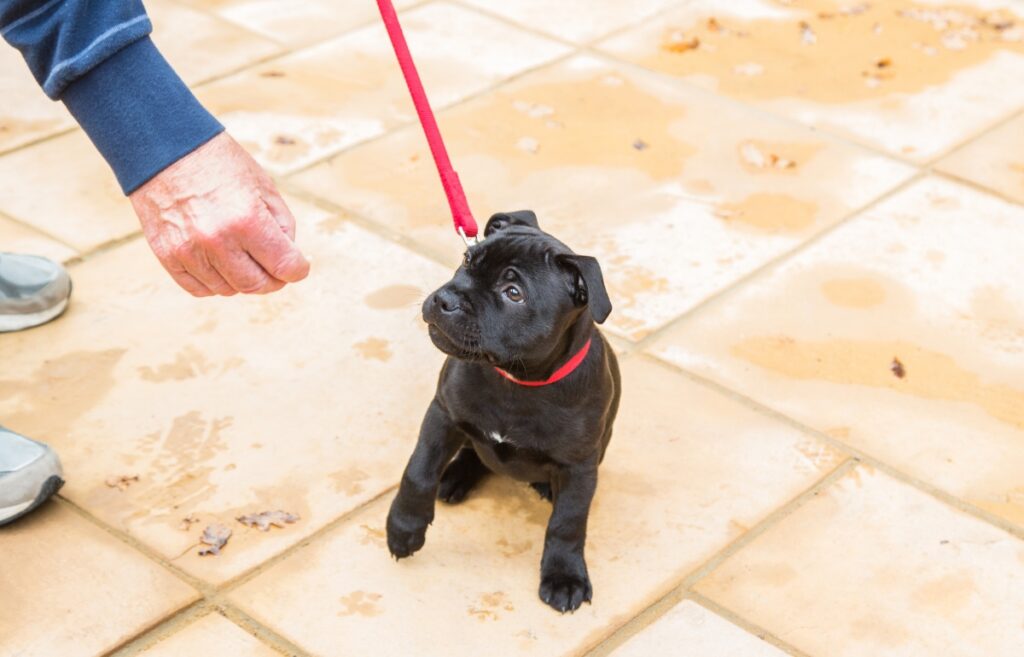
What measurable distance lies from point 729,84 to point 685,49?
0.40 meters

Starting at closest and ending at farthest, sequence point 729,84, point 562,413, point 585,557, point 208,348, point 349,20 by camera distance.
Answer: point 562,413
point 585,557
point 208,348
point 729,84
point 349,20

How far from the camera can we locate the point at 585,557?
149 inches

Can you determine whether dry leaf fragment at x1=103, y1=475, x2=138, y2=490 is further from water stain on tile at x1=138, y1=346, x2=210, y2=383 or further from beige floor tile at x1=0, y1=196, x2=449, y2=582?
water stain on tile at x1=138, y1=346, x2=210, y2=383

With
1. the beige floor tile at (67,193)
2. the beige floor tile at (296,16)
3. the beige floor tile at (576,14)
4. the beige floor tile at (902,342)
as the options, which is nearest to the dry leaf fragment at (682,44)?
the beige floor tile at (576,14)

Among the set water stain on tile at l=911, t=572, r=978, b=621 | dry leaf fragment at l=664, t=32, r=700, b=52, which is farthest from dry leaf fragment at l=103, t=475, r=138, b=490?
dry leaf fragment at l=664, t=32, r=700, b=52

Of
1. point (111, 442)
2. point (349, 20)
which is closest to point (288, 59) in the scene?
point (349, 20)

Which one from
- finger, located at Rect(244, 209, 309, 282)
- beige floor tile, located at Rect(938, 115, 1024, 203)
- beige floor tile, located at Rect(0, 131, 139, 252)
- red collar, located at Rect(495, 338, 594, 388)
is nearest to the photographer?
finger, located at Rect(244, 209, 309, 282)

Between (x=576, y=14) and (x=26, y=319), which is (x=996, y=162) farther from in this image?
(x=26, y=319)

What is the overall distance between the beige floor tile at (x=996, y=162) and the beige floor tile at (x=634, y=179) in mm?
256

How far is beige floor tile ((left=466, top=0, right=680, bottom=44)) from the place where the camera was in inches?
268

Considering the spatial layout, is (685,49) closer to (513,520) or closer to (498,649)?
(513,520)

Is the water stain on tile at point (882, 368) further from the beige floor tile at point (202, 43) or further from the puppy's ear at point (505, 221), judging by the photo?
the beige floor tile at point (202, 43)

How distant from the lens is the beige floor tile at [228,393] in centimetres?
393

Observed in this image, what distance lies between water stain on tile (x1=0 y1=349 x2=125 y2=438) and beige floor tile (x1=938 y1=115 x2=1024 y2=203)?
337 cm
